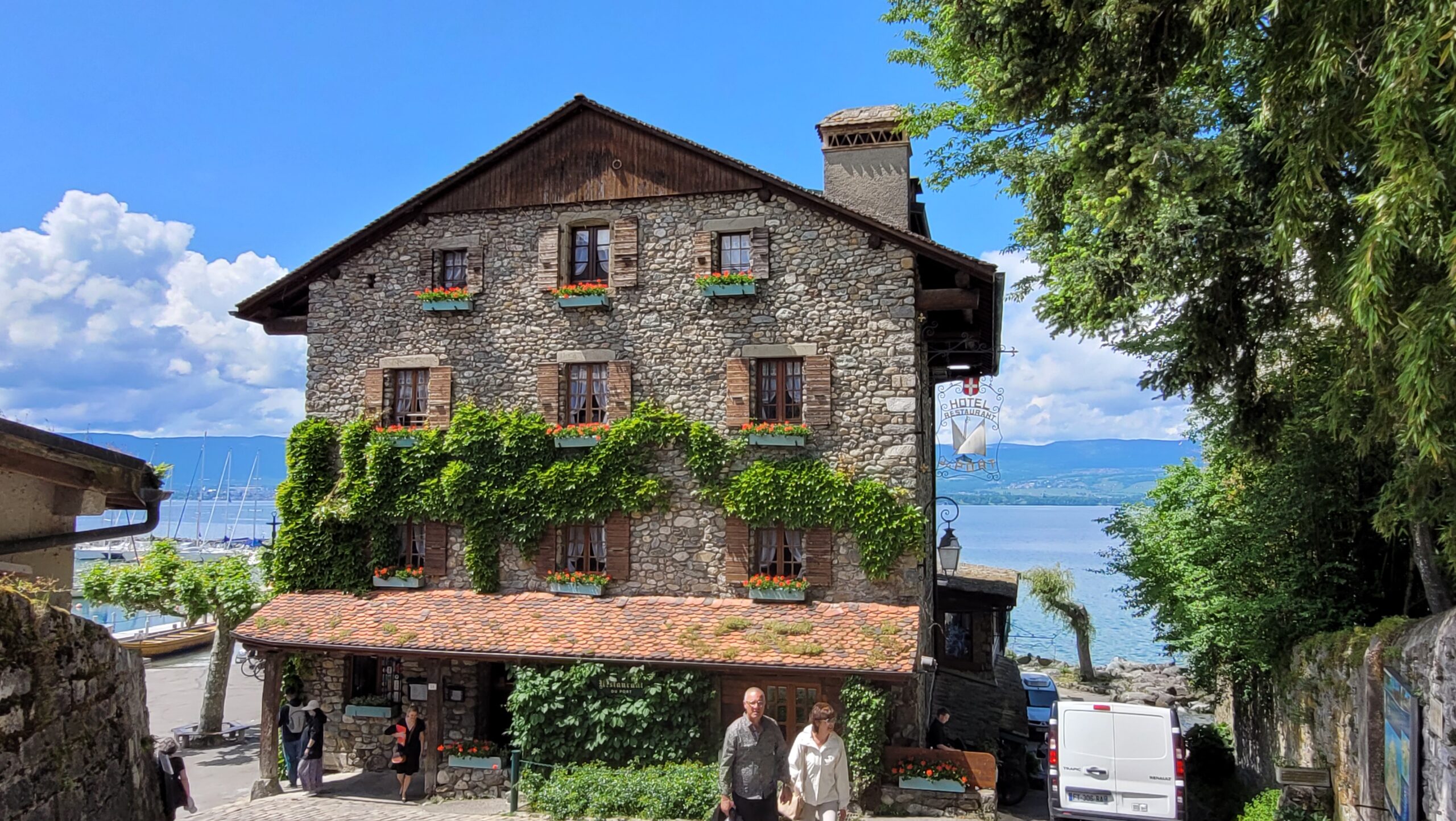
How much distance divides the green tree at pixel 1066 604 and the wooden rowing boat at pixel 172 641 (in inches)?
1338

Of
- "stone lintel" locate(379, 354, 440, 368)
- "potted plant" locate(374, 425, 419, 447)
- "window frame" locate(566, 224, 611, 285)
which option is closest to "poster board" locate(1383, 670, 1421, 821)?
"window frame" locate(566, 224, 611, 285)

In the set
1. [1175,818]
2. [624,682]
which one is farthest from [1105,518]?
[624,682]

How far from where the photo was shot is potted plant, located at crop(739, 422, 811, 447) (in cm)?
1620

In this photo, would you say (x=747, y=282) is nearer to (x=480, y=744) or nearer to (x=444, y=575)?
(x=444, y=575)

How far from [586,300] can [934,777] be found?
993 centimetres

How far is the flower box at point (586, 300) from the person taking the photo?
1727 cm

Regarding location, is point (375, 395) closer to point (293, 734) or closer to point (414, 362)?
point (414, 362)

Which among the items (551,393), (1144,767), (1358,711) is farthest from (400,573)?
(1358,711)

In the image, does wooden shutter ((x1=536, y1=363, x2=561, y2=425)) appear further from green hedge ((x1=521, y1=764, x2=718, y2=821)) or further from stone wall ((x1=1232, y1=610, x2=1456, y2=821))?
stone wall ((x1=1232, y1=610, x2=1456, y2=821))

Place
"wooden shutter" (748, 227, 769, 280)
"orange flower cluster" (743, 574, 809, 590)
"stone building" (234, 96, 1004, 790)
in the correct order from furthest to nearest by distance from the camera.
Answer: "wooden shutter" (748, 227, 769, 280) < "orange flower cluster" (743, 574, 809, 590) < "stone building" (234, 96, 1004, 790)

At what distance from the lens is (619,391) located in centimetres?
1719

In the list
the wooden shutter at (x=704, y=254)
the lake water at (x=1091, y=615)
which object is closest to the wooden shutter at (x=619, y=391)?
the wooden shutter at (x=704, y=254)

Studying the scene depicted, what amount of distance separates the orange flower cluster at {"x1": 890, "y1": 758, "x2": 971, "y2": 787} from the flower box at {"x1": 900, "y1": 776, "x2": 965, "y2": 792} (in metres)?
0.01

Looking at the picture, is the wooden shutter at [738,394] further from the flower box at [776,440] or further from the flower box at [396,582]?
the flower box at [396,582]
